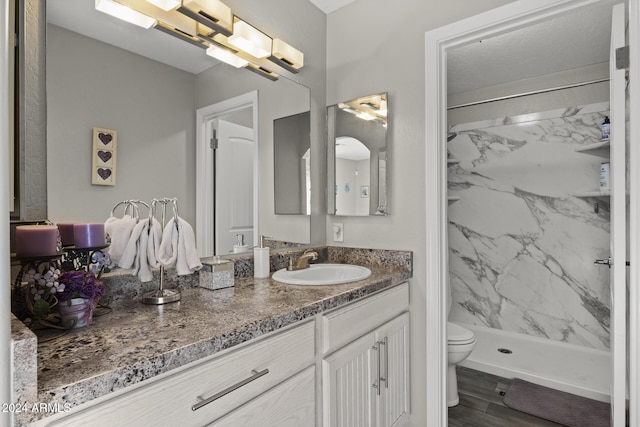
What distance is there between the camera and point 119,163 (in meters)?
1.23

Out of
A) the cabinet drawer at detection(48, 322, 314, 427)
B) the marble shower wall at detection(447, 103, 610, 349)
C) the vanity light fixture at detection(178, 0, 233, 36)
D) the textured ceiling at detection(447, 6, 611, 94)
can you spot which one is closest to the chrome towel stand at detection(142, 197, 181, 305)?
the cabinet drawer at detection(48, 322, 314, 427)

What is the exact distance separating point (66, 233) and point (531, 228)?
125 inches

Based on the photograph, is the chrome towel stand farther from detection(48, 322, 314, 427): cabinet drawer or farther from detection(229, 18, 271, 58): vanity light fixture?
detection(229, 18, 271, 58): vanity light fixture

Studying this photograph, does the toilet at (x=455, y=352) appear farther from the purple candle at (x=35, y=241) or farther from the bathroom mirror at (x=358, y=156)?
the purple candle at (x=35, y=241)

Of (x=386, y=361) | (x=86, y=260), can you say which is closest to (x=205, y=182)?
(x=86, y=260)

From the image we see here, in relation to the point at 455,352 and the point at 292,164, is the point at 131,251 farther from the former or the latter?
the point at 455,352

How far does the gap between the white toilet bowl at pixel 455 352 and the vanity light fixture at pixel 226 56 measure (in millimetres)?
1896

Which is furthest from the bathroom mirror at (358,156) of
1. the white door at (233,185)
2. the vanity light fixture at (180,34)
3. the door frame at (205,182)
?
the vanity light fixture at (180,34)

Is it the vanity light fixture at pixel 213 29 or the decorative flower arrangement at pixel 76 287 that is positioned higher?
the vanity light fixture at pixel 213 29

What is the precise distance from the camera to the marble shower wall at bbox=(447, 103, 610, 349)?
8.80ft

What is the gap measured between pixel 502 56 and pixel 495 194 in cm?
117

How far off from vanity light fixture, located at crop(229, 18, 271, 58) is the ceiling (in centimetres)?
15

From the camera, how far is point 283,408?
1049 millimetres

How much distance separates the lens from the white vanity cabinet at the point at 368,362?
1251mm
